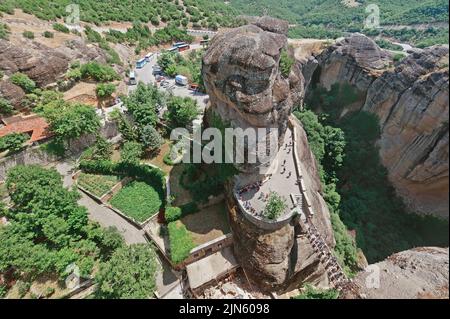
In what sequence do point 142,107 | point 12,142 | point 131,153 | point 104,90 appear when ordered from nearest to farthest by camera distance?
point 12,142 < point 131,153 < point 142,107 < point 104,90

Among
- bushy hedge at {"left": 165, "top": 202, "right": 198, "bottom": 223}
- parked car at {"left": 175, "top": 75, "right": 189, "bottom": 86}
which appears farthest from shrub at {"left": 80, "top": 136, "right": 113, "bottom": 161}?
parked car at {"left": 175, "top": 75, "right": 189, "bottom": 86}

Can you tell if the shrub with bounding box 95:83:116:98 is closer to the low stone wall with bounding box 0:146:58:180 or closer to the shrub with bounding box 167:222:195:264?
the low stone wall with bounding box 0:146:58:180

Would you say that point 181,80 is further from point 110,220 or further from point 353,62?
point 110,220

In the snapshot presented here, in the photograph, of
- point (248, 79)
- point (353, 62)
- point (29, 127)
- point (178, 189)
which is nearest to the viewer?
point (248, 79)

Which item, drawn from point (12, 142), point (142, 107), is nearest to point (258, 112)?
point (142, 107)

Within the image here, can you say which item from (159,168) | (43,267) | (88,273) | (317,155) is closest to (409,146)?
(317,155)

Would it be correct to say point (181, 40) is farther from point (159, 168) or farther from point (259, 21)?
point (159, 168)

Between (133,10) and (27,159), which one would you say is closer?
(27,159)
